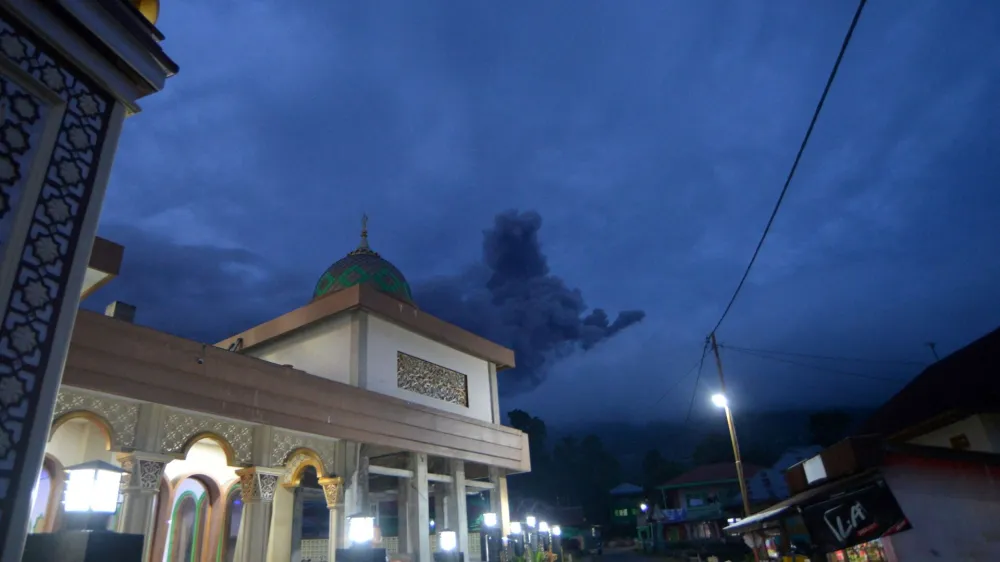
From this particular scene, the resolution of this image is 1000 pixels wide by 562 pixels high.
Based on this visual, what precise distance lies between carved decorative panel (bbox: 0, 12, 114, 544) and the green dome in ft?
38.2

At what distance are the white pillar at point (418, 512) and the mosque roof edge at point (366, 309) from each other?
2.95 metres

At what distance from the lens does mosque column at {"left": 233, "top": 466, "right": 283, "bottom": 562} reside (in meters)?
9.57

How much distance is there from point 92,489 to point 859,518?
23.4 ft

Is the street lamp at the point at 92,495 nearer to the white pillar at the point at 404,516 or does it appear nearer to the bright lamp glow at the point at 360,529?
the bright lamp glow at the point at 360,529

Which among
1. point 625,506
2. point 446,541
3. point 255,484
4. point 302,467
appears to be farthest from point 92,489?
point 625,506

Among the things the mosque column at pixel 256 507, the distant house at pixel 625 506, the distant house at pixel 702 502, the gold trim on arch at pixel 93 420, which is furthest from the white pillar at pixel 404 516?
the distant house at pixel 625 506

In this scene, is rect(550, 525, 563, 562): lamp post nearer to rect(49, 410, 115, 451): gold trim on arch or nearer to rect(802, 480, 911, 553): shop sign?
rect(802, 480, 911, 553): shop sign

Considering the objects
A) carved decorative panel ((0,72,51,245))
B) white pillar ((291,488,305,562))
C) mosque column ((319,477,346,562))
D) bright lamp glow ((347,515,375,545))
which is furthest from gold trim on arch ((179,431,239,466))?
carved decorative panel ((0,72,51,245))

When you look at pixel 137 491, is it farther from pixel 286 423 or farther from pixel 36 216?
pixel 36 216

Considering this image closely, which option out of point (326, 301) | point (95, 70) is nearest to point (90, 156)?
point (95, 70)

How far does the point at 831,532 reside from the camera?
6.62 metres

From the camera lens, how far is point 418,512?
40.7 feet

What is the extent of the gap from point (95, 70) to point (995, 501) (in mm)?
9078

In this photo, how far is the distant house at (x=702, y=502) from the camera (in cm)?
3634
